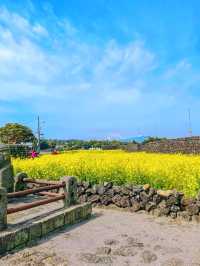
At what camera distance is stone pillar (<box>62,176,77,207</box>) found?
7.55 metres

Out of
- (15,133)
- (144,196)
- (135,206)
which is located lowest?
(135,206)

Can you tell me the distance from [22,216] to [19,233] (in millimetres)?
1094

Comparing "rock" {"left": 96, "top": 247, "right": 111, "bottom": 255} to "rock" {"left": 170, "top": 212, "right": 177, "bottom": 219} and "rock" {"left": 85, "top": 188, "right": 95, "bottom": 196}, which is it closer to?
"rock" {"left": 170, "top": 212, "right": 177, "bottom": 219}

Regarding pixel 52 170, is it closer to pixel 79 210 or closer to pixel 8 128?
pixel 79 210

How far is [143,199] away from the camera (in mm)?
8250

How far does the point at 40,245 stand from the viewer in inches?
231

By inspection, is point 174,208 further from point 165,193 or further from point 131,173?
point 131,173

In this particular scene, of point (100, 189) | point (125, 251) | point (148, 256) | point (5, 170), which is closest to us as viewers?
point (148, 256)

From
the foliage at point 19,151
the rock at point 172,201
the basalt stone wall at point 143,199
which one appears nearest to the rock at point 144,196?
the basalt stone wall at point 143,199

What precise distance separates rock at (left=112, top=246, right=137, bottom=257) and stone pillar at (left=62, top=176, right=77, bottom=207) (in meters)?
2.08

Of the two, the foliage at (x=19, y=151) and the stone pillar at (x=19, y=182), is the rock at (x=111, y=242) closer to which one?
the stone pillar at (x=19, y=182)

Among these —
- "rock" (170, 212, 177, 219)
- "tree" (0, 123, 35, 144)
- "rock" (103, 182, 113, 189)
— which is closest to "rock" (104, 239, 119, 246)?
"rock" (170, 212, 177, 219)

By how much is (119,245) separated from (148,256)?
0.67m

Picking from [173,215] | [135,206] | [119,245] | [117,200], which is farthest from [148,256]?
[117,200]
